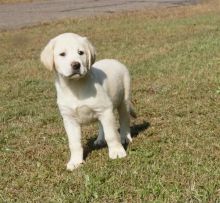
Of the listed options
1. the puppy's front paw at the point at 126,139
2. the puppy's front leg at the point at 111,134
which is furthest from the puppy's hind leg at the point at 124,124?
the puppy's front leg at the point at 111,134

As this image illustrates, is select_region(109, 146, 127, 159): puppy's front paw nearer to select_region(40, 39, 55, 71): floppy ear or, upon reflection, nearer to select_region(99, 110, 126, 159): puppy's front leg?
select_region(99, 110, 126, 159): puppy's front leg

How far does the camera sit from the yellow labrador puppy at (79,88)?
219 inches

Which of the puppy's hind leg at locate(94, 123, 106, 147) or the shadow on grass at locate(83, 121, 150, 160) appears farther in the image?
the puppy's hind leg at locate(94, 123, 106, 147)

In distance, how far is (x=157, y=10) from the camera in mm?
25000

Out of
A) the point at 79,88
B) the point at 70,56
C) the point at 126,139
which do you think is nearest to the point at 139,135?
the point at 126,139

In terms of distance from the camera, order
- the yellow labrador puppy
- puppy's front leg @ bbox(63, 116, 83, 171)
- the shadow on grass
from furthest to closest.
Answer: the shadow on grass < puppy's front leg @ bbox(63, 116, 83, 171) < the yellow labrador puppy

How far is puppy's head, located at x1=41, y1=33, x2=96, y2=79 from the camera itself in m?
5.49

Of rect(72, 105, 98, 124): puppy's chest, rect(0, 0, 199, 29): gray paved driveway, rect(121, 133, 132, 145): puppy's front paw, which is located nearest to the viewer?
rect(72, 105, 98, 124): puppy's chest

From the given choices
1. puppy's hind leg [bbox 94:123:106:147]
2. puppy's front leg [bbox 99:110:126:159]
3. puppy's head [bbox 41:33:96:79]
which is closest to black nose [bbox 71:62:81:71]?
puppy's head [bbox 41:33:96:79]

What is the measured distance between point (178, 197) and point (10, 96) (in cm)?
644

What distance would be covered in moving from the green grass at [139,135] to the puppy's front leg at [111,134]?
0.36ft

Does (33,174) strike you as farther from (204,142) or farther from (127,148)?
(204,142)

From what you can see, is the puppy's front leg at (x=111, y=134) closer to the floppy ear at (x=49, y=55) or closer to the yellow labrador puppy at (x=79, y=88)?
the yellow labrador puppy at (x=79, y=88)

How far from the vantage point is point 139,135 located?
702 cm
